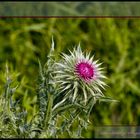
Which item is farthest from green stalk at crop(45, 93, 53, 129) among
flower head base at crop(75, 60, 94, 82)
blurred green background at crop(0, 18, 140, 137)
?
blurred green background at crop(0, 18, 140, 137)

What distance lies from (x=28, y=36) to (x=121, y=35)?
55 centimetres

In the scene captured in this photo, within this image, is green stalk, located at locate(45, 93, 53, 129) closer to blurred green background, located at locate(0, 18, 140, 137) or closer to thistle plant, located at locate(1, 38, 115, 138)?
thistle plant, located at locate(1, 38, 115, 138)

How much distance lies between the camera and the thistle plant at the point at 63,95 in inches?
70.4

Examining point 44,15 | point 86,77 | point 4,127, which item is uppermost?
point 44,15

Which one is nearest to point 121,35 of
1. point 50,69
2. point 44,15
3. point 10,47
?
point 10,47

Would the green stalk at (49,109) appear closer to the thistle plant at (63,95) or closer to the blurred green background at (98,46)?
the thistle plant at (63,95)

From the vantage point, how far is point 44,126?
1880mm

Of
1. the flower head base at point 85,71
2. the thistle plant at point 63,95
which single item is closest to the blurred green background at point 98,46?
the thistle plant at point 63,95

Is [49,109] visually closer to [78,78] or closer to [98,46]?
[78,78]

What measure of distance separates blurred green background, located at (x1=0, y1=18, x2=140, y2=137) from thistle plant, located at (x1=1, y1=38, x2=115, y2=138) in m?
1.93

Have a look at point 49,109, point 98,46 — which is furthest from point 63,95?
point 98,46

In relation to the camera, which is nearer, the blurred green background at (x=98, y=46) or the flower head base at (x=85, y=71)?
the flower head base at (x=85, y=71)

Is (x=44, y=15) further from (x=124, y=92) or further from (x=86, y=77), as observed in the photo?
(x=124, y=92)

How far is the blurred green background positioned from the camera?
3885mm
